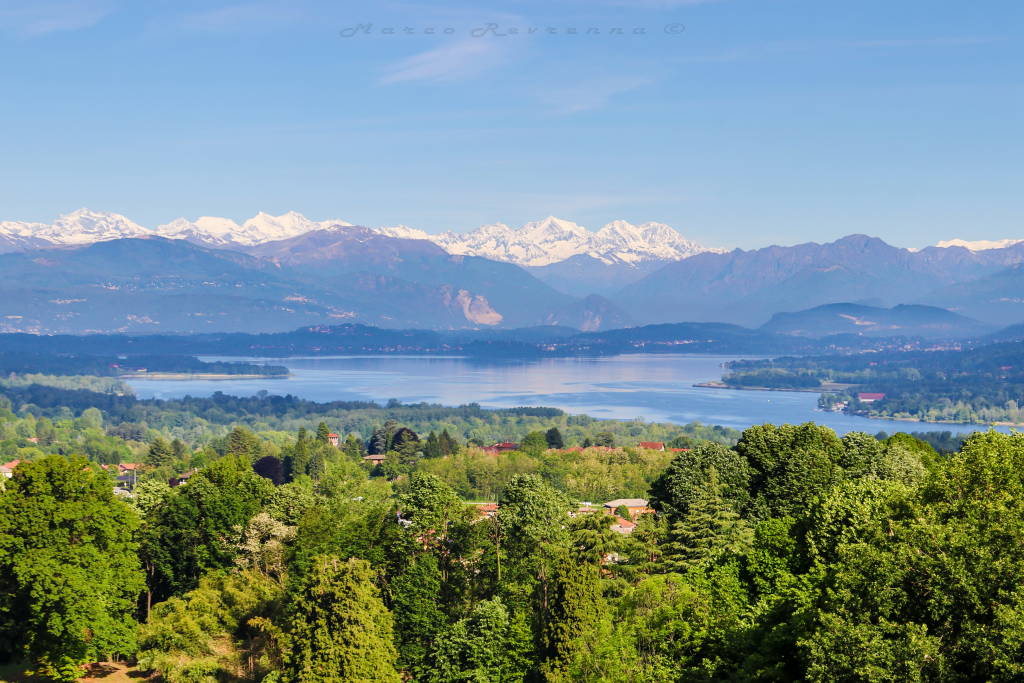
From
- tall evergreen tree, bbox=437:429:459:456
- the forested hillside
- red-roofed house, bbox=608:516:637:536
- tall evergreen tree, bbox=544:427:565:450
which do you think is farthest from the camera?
tall evergreen tree, bbox=544:427:565:450

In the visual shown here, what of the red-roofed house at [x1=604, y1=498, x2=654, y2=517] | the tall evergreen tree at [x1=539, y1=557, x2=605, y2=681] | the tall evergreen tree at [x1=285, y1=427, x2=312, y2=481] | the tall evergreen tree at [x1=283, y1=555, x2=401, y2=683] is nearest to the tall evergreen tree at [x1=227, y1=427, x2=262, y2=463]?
the tall evergreen tree at [x1=285, y1=427, x2=312, y2=481]

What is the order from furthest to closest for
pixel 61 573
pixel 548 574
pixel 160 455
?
pixel 160 455 → pixel 61 573 → pixel 548 574

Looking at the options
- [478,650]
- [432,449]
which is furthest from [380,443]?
[478,650]

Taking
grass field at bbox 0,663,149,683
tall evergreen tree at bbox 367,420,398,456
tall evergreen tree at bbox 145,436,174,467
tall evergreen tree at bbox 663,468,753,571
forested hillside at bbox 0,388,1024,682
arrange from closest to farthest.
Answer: forested hillside at bbox 0,388,1024,682 < grass field at bbox 0,663,149,683 < tall evergreen tree at bbox 663,468,753,571 < tall evergreen tree at bbox 145,436,174,467 < tall evergreen tree at bbox 367,420,398,456

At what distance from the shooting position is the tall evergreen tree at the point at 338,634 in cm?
2678

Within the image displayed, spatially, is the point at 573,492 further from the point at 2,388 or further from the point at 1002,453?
the point at 2,388

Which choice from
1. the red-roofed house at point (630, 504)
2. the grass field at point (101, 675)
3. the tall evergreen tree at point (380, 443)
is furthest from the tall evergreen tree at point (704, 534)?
the tall evergreen tree at point (380, 443)

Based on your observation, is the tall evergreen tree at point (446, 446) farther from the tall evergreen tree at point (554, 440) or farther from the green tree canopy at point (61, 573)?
the green tree canopy at point (61, 573)

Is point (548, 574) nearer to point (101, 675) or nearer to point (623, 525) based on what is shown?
point (101, 675)

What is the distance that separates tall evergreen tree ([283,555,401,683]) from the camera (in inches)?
1054

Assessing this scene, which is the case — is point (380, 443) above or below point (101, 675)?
above

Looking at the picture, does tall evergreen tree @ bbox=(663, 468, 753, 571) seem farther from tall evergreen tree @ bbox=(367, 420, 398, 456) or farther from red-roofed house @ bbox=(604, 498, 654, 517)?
tall evergreen tree @ bbox=(367, 420, 398, 456)

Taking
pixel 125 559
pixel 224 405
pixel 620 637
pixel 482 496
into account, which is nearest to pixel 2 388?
pixel 224 405

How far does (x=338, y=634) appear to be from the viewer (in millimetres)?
27078
